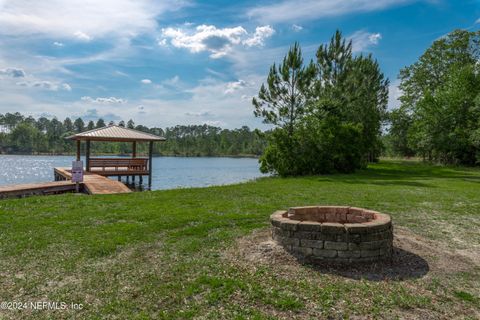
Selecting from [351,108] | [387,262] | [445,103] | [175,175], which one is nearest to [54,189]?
[387,262]

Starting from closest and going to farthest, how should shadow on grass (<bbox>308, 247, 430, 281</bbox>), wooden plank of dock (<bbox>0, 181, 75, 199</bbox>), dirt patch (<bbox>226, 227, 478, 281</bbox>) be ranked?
1. shadow on grass (<bbox>308, 247, 430, 281</bbox>)
2. dirt patch (<bbox>226, 227, 478, 281</bbox>)
3. wooden plank of dock (<bbox>0, 181, 75, 199</bbox>)

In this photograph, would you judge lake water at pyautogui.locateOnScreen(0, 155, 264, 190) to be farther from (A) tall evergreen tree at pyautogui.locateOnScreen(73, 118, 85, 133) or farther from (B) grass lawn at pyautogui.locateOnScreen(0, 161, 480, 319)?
(A) tall evergreen tree at pyautogui.locateOnScreen(73, 118, 85, 133)

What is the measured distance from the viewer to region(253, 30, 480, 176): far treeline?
72.5ft

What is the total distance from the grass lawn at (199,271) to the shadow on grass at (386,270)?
0.05 metres

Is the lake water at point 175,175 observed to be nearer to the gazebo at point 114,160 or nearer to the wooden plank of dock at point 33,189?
the gazebo at point 114,160

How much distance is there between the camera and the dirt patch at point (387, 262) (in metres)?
4.72

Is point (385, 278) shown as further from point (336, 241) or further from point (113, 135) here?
point (113, 135)

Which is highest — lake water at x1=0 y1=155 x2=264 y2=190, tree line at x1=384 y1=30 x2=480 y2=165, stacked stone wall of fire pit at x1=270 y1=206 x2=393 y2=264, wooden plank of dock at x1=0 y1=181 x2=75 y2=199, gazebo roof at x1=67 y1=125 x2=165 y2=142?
tree line at x1=384 y1=30 x2=480 y2=165

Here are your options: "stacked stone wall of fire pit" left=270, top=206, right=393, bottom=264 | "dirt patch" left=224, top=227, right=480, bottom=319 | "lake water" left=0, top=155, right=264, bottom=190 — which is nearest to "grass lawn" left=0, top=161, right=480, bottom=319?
"dirt patch" left=224, top=227, right=480, bottom=319

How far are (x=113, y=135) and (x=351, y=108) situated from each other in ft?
63.8

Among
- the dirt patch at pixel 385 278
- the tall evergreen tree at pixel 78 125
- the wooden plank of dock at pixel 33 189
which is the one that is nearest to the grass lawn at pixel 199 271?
the dirt patch at pixel 385 278

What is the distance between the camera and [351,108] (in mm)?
29391

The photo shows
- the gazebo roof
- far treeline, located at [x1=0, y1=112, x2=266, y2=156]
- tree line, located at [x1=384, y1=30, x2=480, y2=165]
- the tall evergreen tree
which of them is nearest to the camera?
the gazebo roof

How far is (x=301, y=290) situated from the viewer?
161 inches
